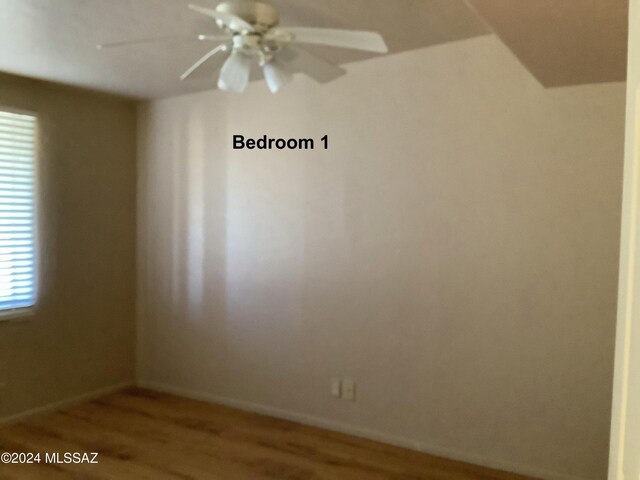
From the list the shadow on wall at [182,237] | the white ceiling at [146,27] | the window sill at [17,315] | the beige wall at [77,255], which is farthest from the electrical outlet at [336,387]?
the window sill at [17,315]

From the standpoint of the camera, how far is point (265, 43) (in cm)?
223

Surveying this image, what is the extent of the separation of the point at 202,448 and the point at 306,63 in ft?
7.87

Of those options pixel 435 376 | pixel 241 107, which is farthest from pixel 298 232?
pixel 435 376

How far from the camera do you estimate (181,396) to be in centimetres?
438

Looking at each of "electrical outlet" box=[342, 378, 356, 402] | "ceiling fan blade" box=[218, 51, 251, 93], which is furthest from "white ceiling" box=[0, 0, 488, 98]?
"electrical outlet" box=[342, 378, 356, 402]

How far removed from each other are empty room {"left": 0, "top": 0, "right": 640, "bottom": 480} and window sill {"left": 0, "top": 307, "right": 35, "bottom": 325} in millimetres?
14

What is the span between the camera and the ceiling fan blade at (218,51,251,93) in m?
2.27

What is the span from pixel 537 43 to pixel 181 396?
362 centimetres

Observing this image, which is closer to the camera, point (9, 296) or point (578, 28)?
point (578, 28)

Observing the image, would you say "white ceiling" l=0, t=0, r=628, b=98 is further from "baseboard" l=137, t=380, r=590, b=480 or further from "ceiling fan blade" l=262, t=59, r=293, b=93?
"baseboard" l=137, t=380, r=590, b=480

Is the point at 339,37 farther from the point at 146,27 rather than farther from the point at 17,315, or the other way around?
the point at 17,315

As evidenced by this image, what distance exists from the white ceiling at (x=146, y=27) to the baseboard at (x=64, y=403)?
2.39 meters

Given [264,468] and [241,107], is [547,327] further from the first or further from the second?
[241,107]

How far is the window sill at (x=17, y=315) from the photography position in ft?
12.3
